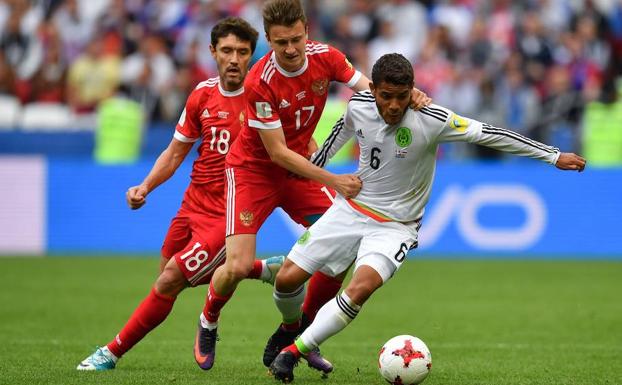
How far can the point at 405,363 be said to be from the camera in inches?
294

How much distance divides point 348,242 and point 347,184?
39 cm

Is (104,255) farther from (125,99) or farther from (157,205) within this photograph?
(125,99)

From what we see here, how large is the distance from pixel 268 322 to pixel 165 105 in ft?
27.9

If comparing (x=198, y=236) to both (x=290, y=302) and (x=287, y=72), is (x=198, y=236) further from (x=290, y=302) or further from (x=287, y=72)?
(x=287, y=72)

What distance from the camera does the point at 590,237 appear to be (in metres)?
17.1

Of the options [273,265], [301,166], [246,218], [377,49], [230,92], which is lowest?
[273,265]

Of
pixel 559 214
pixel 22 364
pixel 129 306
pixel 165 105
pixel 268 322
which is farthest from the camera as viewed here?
pixel 165 105

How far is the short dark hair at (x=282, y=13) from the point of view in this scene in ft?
25.7

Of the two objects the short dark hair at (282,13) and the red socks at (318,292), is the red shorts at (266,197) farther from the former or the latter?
the short dark hair at (282,13)

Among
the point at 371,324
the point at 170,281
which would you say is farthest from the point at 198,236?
the point at 371,324

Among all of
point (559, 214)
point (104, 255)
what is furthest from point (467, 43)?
point (104, 255)

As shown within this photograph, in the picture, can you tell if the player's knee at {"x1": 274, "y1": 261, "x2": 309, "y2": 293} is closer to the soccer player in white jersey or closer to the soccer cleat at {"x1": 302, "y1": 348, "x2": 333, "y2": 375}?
the soccer player in white jersey

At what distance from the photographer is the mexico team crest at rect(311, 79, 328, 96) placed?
323 inches

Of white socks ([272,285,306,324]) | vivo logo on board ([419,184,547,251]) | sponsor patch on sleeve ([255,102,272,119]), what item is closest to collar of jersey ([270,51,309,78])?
sponsor patch on sleeve ([255,102,272,119])
